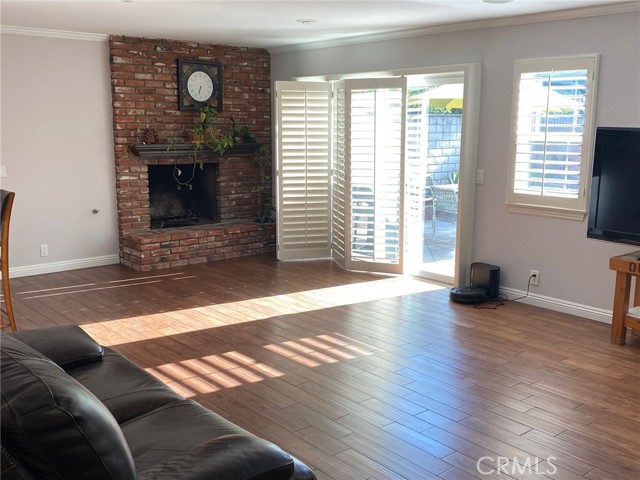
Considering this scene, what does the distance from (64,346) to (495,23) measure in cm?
423

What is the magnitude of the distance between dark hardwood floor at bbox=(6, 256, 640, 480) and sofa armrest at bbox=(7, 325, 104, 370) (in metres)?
0.86

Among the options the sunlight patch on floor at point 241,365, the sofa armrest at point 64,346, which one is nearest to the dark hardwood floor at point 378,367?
the sunlight patch on floor at point 241,365

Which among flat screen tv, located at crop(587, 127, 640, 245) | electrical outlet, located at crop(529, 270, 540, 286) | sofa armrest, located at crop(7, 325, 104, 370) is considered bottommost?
electrical outlet, located at crop(529, 270, 540, 286)

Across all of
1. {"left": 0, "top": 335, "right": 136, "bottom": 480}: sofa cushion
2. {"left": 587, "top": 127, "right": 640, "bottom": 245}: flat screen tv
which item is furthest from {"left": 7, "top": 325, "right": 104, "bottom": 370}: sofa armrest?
{"left": 587, "top": 127, "right": 640, "bottom": 245}: flat screen tv

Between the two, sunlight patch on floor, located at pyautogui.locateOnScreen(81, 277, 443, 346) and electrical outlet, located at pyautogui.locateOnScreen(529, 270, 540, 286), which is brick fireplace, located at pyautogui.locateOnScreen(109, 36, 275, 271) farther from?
electrical outlet, located at pyautogui.locateOnScreen(529, 270, 540, 286)

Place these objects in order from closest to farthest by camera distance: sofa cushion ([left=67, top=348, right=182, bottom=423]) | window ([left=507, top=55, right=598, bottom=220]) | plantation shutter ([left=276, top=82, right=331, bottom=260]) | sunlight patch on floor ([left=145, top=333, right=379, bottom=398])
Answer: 1. sofa cushion ([left=67, top=348, right=182, bottom=423])
2. sunlight patch on floor ([left=145, top=333, right=379, bottom=398])
3. window ([left=507, top=55, right=598, bottom=220])
4. plantation shutter ([left=276, top=82, right=331, bottom=260])

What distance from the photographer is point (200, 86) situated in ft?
23.1

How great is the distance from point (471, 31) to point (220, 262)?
3.46m

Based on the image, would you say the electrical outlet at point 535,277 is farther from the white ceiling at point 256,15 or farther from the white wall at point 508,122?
the white ceiling at point 256,15

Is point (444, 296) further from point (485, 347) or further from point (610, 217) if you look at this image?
point (610, 217)

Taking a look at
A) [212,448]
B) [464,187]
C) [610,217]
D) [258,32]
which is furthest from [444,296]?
[212,448]

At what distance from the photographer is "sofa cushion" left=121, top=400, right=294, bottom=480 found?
168 centimetres

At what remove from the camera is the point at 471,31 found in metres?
5.45

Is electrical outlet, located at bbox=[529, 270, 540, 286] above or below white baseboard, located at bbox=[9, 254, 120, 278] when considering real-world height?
above
